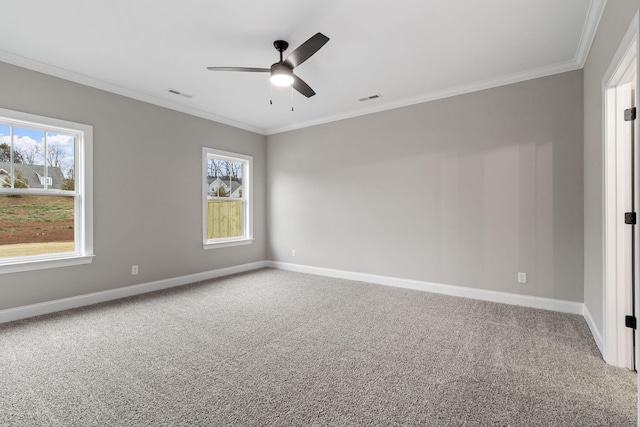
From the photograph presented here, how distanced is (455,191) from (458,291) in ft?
4.36

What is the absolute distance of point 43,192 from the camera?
3371 mm

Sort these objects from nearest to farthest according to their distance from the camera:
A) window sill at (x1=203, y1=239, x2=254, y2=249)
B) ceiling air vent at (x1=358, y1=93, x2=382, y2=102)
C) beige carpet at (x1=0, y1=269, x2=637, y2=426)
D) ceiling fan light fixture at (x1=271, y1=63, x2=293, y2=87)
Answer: beige carpet at (x1=0, y1=269, x2=637, y2=426)
ceiling fan light fixture at (x1=271, y1=63, x2=293, y2=87)
ceiling air vent at (x1=358, y1=93, x2=382, y2=102)
window sill at (x1=203, y1=239, x2=254, y2=249)

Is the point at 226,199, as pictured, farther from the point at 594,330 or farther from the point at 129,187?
the point at 594,330

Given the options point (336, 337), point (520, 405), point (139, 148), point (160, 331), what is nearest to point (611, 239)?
point (520, 405)

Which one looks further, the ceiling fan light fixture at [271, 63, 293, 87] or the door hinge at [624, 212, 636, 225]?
the ceiling fan light fixture at [271, 63, 293, 87]

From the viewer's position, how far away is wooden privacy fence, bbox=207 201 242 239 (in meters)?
5.17

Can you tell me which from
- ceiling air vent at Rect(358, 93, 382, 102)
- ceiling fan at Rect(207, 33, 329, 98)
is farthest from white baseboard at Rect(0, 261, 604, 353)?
ceiling fan at Rect(207, 33, 329, 98)

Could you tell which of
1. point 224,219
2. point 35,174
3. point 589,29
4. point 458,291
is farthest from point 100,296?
point 589,29

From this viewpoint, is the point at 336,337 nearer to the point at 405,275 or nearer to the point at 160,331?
the point at 160,331

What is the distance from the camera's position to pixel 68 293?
11.5 feet

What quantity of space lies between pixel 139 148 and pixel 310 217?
2.83 meters

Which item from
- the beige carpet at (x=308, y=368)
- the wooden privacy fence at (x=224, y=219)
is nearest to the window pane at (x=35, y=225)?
the beige carpet at (x=308, y=368)

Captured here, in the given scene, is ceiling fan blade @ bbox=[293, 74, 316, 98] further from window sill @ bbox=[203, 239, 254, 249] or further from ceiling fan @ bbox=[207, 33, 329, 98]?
window sill @ bbox=[203, 239, 254, 249]

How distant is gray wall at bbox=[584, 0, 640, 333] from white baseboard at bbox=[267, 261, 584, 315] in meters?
0.25
